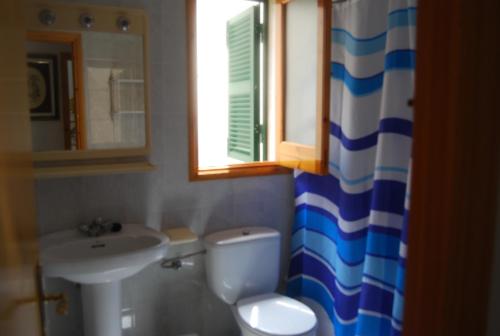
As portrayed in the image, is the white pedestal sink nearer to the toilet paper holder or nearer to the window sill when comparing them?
the toilet paper holder

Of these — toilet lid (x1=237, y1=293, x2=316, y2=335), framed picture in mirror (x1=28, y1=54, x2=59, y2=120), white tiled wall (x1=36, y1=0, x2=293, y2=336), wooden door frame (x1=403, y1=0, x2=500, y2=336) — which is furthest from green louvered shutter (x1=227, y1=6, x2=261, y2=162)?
wooden door frame (x1=403, y1=0, x2=500, y2=336)

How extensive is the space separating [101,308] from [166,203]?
62cm

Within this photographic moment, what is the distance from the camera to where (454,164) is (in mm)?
609

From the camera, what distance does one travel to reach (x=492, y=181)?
63cm

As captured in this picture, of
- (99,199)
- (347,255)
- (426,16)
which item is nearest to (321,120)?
(347,255)

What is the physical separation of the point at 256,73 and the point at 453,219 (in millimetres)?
2161

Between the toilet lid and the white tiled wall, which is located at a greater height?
the white tiled wall

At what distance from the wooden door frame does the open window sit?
1.32 metres

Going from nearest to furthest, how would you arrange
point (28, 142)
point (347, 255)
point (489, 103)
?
point (489, 103) < point (28, 142) < point (347, 255)

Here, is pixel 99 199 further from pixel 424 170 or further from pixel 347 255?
pixel 424 170

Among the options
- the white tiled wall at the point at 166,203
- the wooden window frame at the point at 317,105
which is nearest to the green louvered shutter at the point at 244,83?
the wooden window frame at the point at 317,105

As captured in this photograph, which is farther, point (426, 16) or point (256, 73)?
point (256, 73)

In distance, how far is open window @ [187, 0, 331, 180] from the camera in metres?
2.07

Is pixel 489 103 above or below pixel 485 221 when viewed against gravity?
above
